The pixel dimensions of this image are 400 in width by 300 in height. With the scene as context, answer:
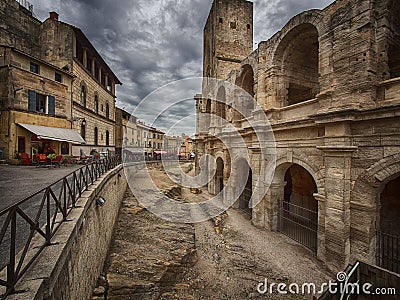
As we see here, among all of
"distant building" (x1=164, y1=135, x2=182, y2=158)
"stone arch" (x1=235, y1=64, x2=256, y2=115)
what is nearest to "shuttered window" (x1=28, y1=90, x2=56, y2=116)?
"stone arch" (x1=235, y1=64, x2=256, y2=115)

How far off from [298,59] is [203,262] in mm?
9712

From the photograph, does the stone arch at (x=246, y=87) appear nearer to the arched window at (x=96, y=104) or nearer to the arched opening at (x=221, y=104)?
the arched opening at (x=221, y=104)

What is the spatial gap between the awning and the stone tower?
12376 millimetres

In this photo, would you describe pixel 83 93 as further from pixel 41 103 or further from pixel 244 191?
pixel 244 191

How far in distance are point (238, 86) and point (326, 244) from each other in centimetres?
946

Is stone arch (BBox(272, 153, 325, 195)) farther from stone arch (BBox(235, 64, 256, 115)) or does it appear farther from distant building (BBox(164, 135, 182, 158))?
distant building (BBox(164, 135, 182, 158))

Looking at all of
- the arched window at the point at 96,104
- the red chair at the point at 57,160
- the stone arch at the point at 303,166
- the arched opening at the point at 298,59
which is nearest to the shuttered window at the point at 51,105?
the red chair at the point at 57,160

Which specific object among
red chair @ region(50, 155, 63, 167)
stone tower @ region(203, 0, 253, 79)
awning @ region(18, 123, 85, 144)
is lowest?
red chair @ region(50, 155, 63, 167)

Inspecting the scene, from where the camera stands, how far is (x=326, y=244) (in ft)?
20.5

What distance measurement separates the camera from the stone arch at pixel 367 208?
529cm

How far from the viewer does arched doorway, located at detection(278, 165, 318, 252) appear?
8.60 metres

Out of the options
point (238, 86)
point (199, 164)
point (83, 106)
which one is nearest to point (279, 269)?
point (238, 86)

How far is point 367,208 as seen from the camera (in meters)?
5.45

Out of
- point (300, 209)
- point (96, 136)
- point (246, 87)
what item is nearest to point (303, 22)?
point (246, 87)
